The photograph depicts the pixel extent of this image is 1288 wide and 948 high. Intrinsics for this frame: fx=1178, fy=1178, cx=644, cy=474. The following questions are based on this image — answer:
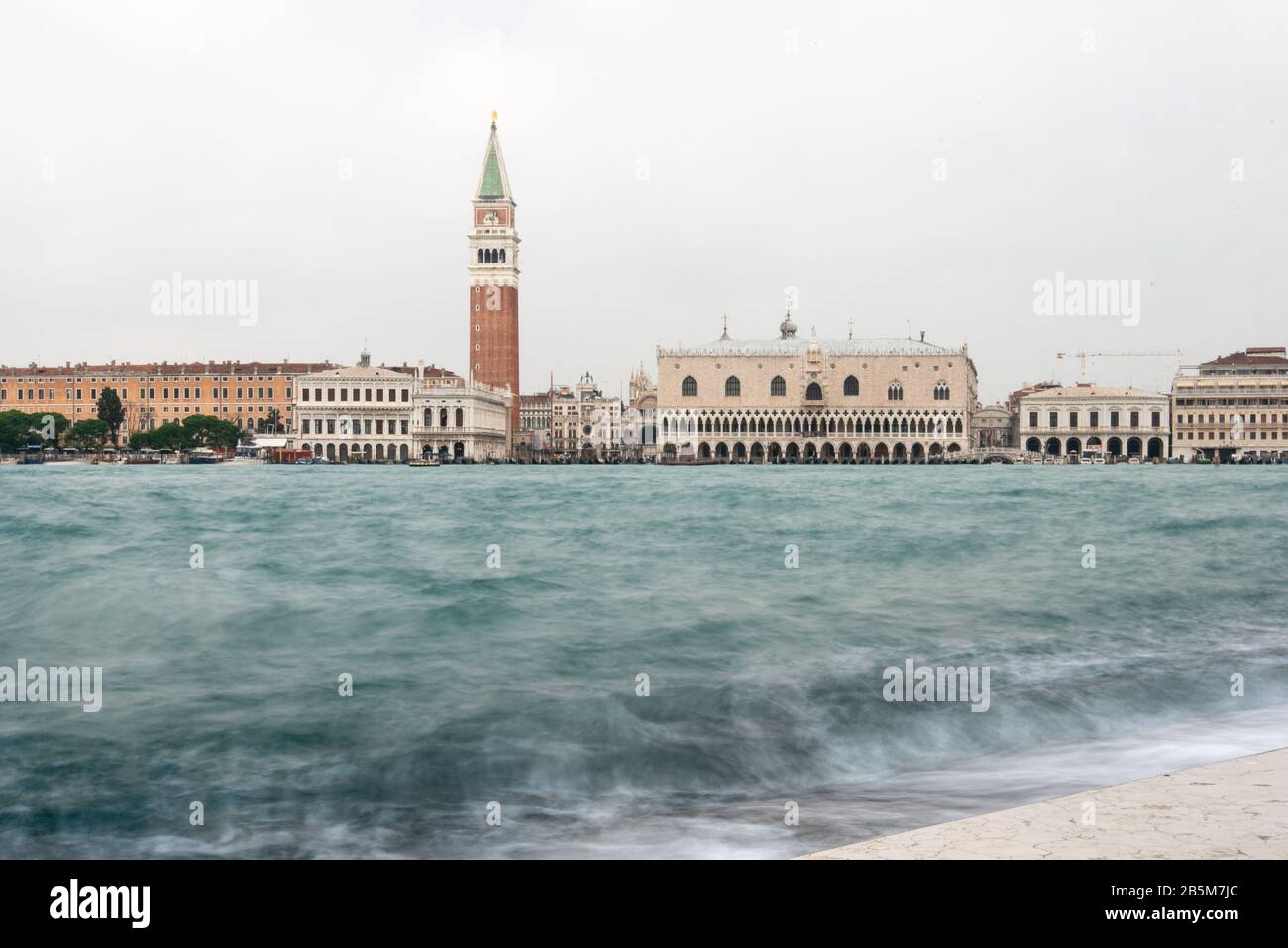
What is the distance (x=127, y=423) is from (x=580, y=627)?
307 feet

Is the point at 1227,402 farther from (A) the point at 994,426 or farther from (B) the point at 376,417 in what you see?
(B) the point at 376,417

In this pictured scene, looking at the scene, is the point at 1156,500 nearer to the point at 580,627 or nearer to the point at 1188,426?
the point at 580,627

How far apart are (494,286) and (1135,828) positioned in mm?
91314

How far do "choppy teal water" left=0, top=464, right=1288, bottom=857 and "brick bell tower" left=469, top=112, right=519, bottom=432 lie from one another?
75.7 metres

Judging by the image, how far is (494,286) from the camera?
92.4 meters

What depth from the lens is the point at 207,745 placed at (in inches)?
234

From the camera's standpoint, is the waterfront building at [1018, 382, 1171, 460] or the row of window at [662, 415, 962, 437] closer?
the row of window at [662, 415, 962, 437]

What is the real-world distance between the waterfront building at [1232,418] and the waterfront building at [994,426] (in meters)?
21.5

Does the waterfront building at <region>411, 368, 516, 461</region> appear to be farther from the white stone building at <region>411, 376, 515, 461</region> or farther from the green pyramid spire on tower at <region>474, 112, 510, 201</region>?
the green pyramid spire on tower at <region>474, 112, 510, 201</region>

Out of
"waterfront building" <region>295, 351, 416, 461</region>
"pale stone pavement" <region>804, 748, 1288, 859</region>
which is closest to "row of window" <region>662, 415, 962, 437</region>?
"waterfront building" <region>295, 351, 416, 461</region>

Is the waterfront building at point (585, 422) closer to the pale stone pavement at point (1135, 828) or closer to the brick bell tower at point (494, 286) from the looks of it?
the brick bell tower at point (494, 286)

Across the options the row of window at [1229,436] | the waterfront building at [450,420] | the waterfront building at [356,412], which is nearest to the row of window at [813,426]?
the waterfront building at [450,420]

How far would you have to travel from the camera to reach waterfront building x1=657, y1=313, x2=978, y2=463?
285ft

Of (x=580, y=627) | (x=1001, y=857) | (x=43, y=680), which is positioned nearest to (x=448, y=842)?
(x=1001, y=857)
